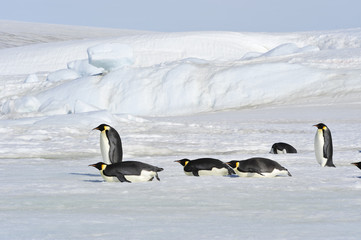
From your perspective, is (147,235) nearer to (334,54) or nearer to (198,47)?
(334,54)

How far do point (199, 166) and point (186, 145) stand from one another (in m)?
4.86

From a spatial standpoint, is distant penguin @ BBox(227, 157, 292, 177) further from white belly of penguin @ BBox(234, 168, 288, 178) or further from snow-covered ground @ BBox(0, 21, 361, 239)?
snow-covered ground @ BBox(0, 21, 361, 239)

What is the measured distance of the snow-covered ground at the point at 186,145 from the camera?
350 centimetres

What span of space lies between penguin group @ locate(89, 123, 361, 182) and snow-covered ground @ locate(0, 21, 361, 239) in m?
0.14

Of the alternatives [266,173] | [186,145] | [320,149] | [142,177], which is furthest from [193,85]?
[142,177]

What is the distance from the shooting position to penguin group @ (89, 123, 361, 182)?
5582 millimetres

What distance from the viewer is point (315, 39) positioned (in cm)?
4128

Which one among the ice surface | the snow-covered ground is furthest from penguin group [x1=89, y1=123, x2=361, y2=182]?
the ice surface

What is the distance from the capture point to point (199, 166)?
613 cm

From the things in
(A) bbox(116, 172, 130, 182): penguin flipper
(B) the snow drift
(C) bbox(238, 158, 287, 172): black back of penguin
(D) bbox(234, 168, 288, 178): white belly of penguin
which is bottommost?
(A) bbox(116, 172, 130, 182): penguin flipper

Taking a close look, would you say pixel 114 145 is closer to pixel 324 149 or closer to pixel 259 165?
pixel 259 165

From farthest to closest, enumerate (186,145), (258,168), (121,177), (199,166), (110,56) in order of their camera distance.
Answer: (110,56) → (186,145) → (199,166) → (258,168) → (121,177)

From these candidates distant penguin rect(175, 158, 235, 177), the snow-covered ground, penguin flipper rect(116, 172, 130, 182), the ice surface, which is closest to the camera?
the snow-covered ground

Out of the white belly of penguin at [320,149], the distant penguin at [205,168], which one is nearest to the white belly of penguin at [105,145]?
the distant penguin at [205,168]
